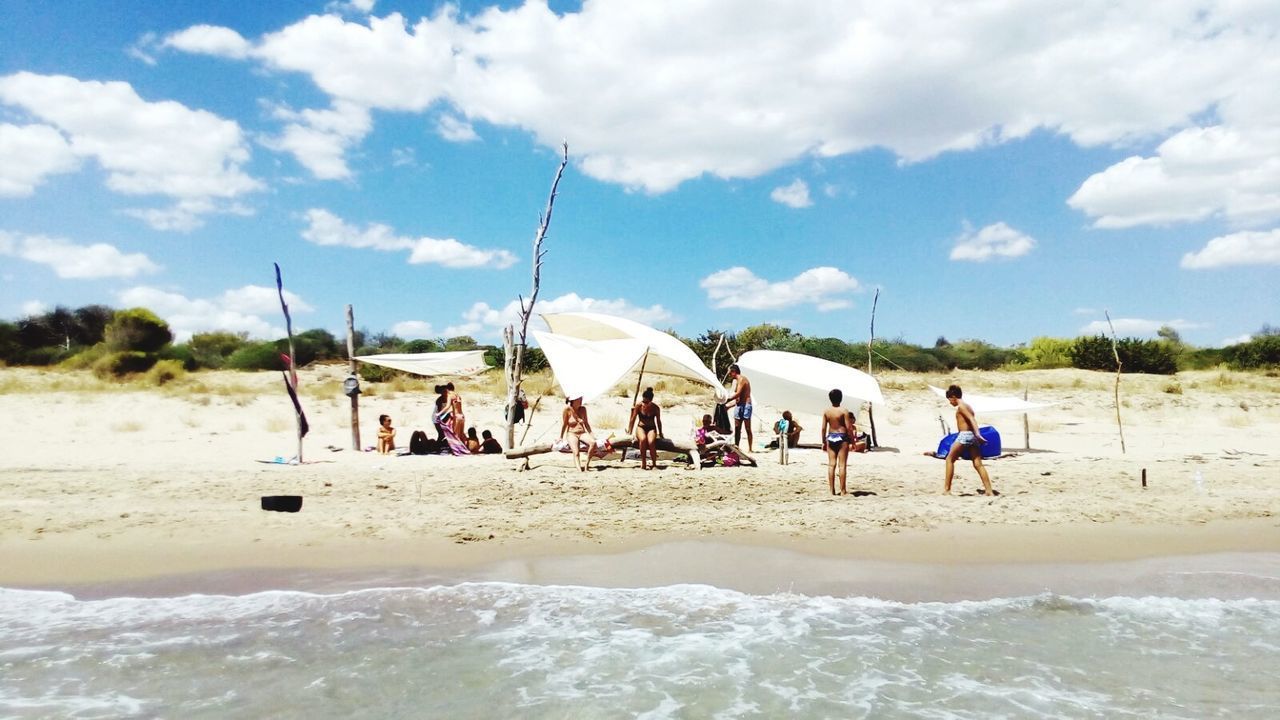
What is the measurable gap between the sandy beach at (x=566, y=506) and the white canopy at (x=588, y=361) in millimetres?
1305

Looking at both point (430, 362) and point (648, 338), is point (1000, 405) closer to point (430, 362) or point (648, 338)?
point (648, 338)

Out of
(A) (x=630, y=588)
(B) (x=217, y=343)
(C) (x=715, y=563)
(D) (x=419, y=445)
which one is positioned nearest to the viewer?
(A) (x=630, y=588)

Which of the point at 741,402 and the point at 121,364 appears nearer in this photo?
the point at 741,402

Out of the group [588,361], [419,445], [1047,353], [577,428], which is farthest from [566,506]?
[1047,353]

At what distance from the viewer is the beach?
530 cm

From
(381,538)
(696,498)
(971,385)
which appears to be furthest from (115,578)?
(971,385)

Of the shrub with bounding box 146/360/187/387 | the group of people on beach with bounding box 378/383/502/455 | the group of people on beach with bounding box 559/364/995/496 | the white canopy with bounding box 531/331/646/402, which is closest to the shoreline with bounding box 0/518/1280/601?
the group of people on beach with bounding box 559/364/995/496

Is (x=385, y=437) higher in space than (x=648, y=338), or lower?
lower

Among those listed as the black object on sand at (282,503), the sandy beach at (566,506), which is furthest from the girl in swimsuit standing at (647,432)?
the black object on sand at (282,503)

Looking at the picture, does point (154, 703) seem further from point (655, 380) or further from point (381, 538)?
point (655, 380)

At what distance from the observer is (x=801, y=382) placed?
14117 millimetres

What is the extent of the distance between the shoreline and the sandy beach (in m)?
0.04

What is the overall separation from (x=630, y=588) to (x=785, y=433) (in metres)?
6.62

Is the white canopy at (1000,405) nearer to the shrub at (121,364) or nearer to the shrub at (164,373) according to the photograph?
the shrub at (164,373)
